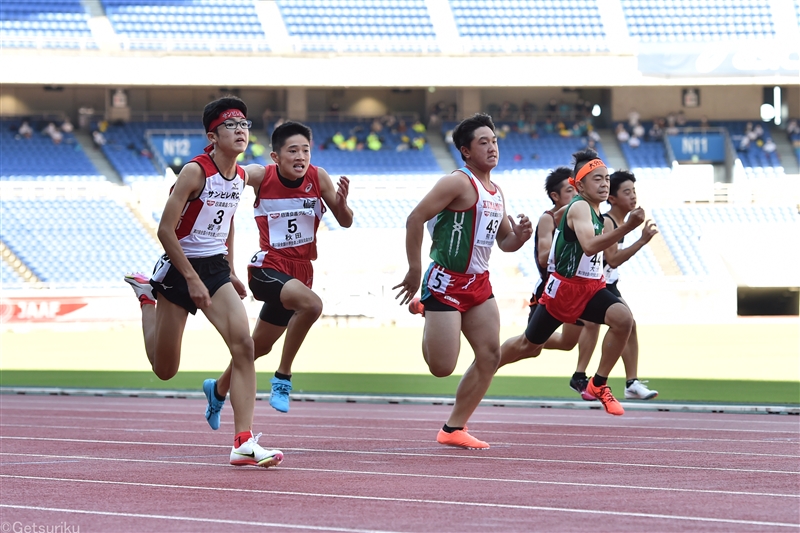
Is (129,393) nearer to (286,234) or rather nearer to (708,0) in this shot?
(286,234)

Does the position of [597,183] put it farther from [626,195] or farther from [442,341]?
[442,341]

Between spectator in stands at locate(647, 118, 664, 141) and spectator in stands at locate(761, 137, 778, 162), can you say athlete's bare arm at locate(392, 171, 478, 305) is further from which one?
spectator in stands at locate(647, 118, 664, 141)

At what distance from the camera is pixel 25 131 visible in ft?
114

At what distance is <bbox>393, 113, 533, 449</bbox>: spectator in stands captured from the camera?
7.59 m

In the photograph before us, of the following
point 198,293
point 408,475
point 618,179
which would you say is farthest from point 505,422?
point 198,293

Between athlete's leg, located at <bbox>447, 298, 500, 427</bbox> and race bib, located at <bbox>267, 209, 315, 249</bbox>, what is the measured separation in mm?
1343

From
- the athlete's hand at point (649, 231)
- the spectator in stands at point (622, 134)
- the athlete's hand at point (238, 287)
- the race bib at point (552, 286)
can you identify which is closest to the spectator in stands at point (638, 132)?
the spectator in stands at point (622, 134)

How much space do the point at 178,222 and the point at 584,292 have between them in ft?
11.4

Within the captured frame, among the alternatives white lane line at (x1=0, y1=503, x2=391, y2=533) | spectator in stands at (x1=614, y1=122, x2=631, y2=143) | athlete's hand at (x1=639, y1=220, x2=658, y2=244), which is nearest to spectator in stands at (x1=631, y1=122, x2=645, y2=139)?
spectator in stands at (x1=614, y1=122, x2=631, y2=143)

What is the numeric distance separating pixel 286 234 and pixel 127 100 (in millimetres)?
30462

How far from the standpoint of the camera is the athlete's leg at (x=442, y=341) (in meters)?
7.55

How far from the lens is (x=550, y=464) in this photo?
6930 millimetres

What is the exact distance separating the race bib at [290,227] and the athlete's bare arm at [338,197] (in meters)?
0.18

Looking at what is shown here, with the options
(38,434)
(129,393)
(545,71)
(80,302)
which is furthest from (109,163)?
(38,434)
